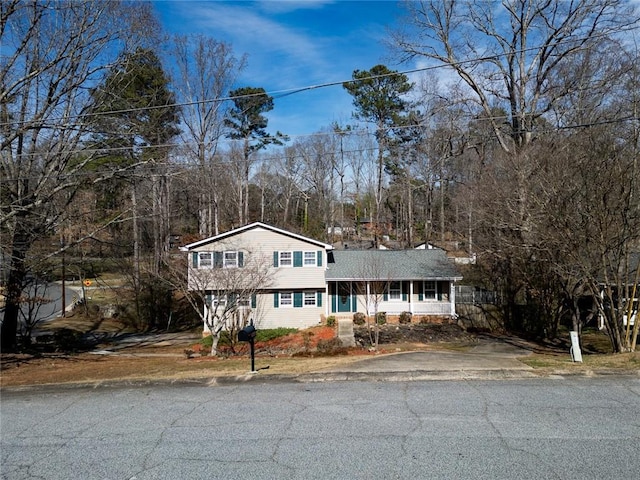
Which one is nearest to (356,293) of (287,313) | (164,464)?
(287,313)

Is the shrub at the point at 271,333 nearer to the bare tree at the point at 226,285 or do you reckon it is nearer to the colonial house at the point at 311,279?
the colonial house at the point at 311,279

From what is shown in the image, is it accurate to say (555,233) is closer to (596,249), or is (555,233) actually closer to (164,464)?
(596,249)

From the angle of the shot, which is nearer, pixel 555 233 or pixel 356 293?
pixel 555 233

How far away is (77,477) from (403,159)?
4167 centimetres

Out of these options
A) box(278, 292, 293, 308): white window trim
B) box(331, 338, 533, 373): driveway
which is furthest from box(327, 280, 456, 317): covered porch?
box(331, 338, 533, 373): driveway

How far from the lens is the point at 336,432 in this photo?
554 centimetres

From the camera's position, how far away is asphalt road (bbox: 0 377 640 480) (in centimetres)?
461

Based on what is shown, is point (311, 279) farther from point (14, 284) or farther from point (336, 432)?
point (336, 432)

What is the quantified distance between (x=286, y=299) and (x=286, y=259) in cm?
211

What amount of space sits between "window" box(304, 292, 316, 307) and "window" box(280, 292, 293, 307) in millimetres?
780

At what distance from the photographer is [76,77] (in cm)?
1480

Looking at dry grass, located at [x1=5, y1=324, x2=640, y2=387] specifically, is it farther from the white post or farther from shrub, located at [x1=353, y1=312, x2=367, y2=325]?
the white post

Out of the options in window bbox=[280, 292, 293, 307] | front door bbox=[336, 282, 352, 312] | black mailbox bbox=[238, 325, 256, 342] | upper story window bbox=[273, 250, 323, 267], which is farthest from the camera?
front door bbox=[336, 282, 352, 312]

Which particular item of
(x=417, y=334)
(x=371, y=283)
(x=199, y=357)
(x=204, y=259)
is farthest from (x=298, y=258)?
(x=199, y=357)
